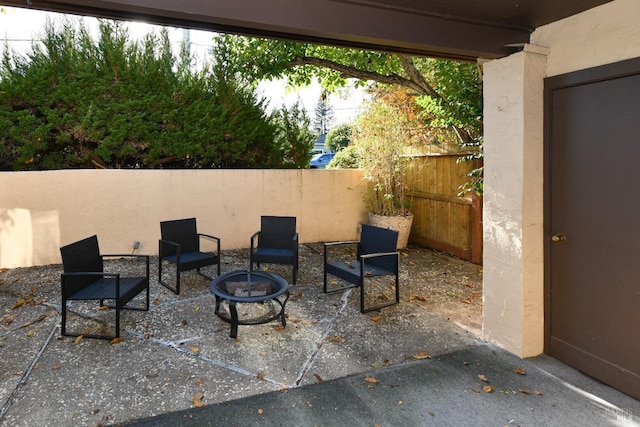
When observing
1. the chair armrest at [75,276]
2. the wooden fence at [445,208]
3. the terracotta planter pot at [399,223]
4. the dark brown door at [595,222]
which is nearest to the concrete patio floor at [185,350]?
the chair armrest at [75,276]

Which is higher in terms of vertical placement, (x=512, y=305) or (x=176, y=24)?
(x=176, y=24)

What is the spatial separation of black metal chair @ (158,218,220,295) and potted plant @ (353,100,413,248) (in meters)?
3.35

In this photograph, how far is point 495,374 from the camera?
2.98 meters

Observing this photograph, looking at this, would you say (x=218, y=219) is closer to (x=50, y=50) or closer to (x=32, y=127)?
(x=32, y=127)

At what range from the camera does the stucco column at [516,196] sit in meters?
3.11

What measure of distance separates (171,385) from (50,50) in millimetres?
6373

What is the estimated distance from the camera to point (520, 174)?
10.2 ft

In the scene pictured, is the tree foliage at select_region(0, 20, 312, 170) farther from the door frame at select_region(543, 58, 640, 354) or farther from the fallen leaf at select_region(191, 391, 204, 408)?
the door frame at select_region(543, 58, 640, 354)

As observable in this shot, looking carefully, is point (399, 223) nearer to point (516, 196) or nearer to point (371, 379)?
point (516, 196)

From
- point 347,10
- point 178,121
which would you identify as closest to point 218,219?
point 178,121

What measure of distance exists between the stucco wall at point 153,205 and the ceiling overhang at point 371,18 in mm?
4462

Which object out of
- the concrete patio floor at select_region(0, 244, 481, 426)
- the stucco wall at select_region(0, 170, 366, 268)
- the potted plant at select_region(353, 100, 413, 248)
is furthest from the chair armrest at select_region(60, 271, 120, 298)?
the potted plant at select_region(353, 100, 413, 248)

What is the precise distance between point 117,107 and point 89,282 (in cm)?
402

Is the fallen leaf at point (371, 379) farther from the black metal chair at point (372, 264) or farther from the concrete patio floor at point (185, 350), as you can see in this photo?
the black metal chair at point (372, 264)
